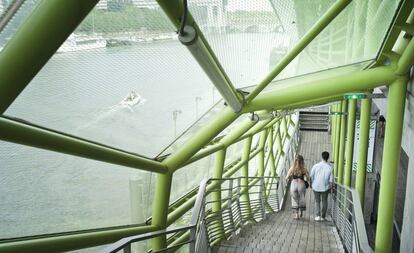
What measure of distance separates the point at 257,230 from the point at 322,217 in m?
1.98

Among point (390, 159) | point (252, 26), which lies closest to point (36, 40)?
point (252, 26)

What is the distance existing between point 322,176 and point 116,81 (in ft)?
18.4

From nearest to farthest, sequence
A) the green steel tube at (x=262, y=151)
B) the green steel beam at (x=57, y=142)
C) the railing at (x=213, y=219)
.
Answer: the green steel beam at (x=57, y=142), the railing at (x=213, y=219), the green steel tube at (x=262, y=151)

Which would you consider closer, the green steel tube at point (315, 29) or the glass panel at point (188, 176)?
the green steel tube at point (315, 29)

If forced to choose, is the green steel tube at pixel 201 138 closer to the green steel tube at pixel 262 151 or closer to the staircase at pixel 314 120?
the green steel tube at pixel 262 151

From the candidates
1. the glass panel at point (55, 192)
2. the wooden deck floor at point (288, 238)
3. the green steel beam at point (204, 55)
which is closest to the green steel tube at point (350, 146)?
the wooden deck floor at point (288, 238)

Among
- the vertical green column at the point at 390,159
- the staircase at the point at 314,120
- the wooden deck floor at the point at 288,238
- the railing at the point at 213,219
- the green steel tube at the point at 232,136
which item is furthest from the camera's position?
the staircase at the point at 314,120

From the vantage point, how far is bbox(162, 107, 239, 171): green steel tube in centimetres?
591

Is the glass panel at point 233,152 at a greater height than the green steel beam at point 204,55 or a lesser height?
lesser

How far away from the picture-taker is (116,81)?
14.6 feet

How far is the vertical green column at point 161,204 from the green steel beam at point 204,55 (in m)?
1.50

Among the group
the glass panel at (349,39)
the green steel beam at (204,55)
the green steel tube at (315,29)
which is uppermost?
the glass panel at (349,39)

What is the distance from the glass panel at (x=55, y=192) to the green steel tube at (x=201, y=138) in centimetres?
62

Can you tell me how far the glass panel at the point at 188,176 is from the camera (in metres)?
8.84
